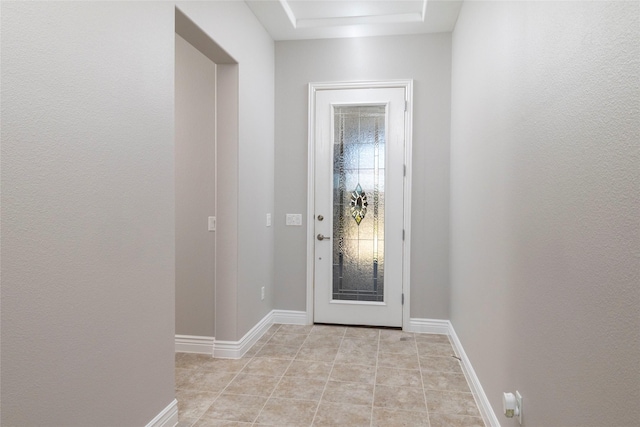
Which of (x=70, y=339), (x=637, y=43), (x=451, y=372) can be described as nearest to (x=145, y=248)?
(x=70, y=339)

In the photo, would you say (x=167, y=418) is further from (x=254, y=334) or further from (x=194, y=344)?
(x=254, y=334)

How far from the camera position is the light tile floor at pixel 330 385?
7.39 ft

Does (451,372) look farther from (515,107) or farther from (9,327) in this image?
(9,327)

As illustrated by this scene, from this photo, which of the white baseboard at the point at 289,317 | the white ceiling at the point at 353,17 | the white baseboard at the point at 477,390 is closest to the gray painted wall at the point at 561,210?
the white baseboard at the point at 477,390

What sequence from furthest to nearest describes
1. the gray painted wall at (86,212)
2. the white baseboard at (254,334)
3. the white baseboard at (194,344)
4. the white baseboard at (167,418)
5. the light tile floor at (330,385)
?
the white baseboard at (194,344) → the white baseboard at (254,334) → the light tile floor at (330,385) → the white baseboard at (167,418) → the gray painted wall at (86,212)

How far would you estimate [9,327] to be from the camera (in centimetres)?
121

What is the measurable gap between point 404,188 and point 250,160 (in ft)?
4.75

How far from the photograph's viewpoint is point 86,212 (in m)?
1.52

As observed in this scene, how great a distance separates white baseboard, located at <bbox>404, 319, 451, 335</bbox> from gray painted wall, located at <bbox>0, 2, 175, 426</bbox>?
237cm

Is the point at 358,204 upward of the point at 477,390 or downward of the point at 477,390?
upward

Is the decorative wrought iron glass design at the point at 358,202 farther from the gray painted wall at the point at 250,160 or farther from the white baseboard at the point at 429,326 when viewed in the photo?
the gray painted wall at the point at 250,160

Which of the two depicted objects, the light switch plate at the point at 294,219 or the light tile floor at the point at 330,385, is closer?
the light tile floor at the point at 330,385

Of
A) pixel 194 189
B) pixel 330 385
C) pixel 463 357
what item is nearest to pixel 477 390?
pixel 463 357

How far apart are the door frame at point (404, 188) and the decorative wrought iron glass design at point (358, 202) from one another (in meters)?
0.20
